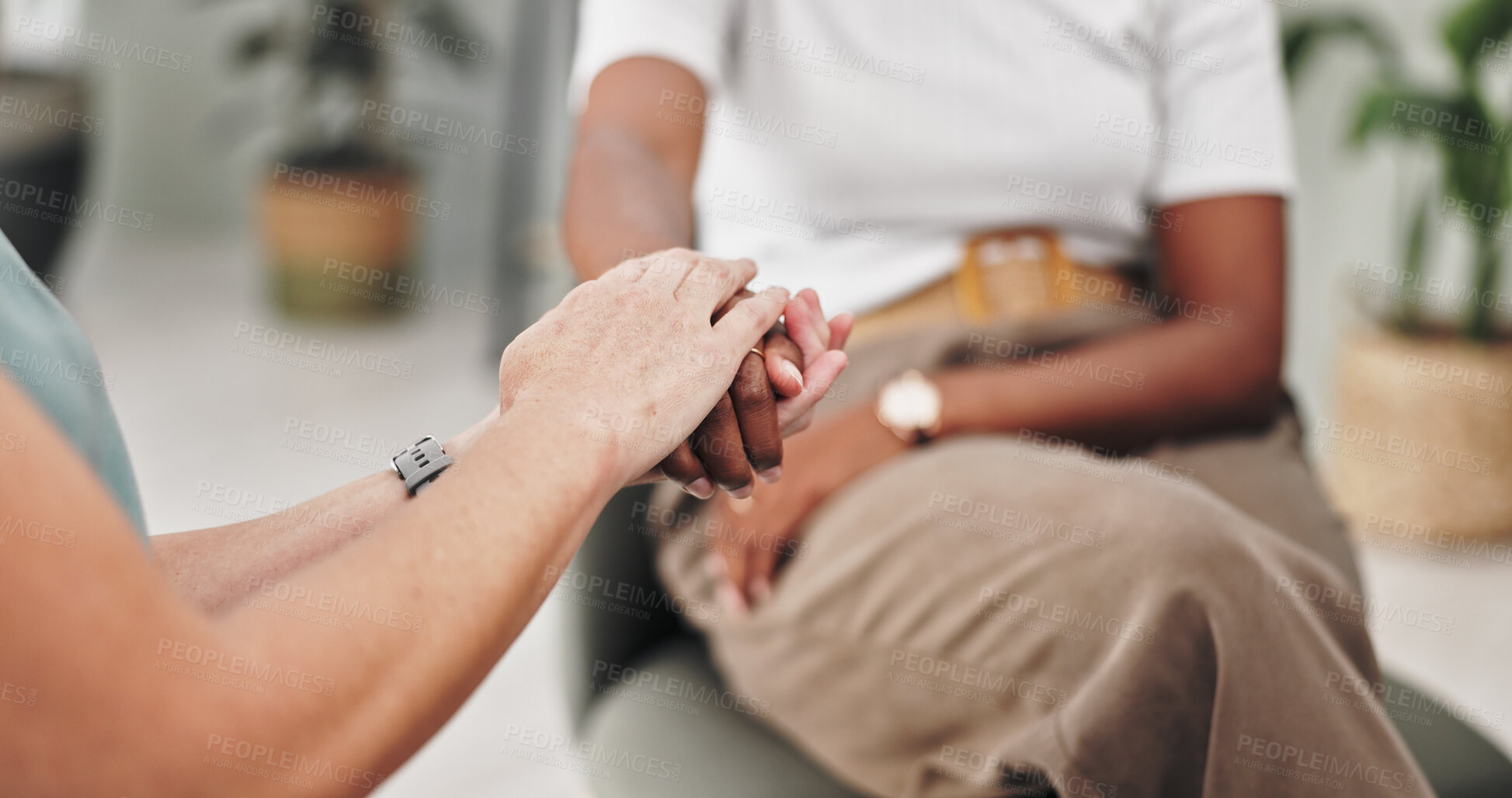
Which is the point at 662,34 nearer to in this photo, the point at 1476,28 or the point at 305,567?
the point at 305,567

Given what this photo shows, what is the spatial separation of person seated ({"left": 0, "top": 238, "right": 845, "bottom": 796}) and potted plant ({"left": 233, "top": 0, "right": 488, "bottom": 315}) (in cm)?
255

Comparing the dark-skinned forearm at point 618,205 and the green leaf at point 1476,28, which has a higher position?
the green leaf at point 1476,28

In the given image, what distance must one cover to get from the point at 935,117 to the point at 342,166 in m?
2.37

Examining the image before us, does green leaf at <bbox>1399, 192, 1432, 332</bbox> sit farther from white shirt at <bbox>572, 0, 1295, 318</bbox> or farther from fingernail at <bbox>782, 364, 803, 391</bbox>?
fingernail at <bbox>782, 364, 803, 391</bbox>

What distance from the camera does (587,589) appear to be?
97 cm

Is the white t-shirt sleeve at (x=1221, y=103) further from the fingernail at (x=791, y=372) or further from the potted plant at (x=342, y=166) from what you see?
the potted plant at (x=342, y=166)

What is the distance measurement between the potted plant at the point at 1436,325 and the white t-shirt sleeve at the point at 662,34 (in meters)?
1.48


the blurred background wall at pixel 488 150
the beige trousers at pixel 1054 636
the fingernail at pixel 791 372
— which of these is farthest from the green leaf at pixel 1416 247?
the fingernail at pixel 791 372

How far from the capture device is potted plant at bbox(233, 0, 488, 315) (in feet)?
9.32

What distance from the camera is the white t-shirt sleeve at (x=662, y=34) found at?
2.98 feet

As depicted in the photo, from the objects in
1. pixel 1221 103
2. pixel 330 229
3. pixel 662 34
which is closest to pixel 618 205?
pixel 662 34

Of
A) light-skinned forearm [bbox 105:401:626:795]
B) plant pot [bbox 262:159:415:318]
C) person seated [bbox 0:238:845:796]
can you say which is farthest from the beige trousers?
plant pot [bbox 262:159:415:318]

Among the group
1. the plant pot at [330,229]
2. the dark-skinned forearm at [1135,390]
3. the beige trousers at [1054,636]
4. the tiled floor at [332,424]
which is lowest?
the tiled floor at [332,424]

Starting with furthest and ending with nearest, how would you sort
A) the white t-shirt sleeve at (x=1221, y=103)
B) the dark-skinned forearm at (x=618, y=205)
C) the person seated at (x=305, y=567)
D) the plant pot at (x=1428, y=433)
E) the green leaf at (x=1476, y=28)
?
the plant pot at (x=1428, y=433), the green leaf at (x=1476, y=28), the white t-shirt sleeve at (x=1221, y=103), the dark-skinned forearm at (x=618, y=205), the person seated at (x=305, y=567)
